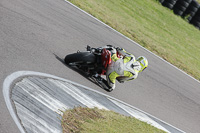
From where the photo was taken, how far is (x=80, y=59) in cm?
844

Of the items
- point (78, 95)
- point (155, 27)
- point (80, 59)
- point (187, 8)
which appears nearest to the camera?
point (78, 95)

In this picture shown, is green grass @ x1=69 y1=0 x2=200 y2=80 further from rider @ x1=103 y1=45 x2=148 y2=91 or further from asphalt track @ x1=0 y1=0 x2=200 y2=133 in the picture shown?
rider @ x1=103 y1=45 x2=148 y2=91

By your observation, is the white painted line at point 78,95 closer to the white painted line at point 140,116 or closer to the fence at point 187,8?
the white painted line at point 140,116

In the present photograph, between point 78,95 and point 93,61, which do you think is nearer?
point 78,95

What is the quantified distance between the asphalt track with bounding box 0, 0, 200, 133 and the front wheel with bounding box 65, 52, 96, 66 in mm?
219

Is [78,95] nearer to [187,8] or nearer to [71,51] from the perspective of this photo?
[71,51]

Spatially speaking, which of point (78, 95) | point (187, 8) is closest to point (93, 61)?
point (78, 95)

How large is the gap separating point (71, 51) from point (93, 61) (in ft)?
4.03

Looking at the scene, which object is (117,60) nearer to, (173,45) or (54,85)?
(54,85)

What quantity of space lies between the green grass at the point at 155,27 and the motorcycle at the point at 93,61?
5818 mm

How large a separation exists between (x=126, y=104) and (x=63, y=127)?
12.1ft

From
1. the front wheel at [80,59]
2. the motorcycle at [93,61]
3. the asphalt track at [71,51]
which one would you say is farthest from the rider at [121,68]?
the front wheel at [80,59]

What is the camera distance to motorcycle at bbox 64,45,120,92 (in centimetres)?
846

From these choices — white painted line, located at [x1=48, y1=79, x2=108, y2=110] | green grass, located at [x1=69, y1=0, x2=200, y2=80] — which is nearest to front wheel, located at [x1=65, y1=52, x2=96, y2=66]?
white painted line, located at [x1=48, y1=79, x2=108, y2=110]
